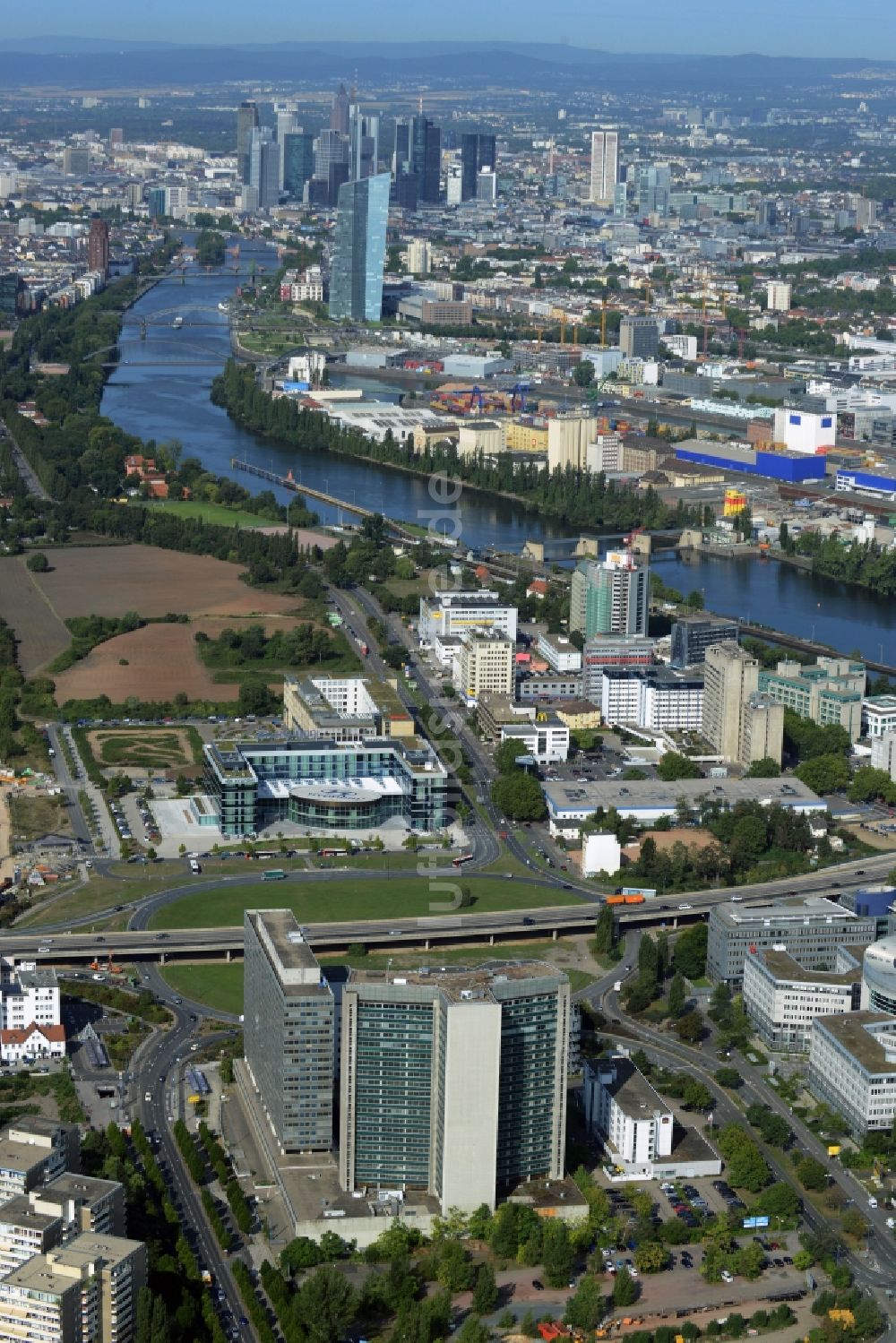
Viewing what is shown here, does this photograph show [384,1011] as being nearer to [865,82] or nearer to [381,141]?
[381,141]

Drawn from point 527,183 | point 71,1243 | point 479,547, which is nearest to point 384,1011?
point 71,1243

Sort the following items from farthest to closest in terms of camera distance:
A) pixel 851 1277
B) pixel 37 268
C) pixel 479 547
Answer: pixel 37 268 < pixel 479 547 < pixel 851 1277

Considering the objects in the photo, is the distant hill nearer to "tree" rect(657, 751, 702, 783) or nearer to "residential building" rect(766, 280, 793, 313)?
"residential building" rect(766, 280, 793, 313)

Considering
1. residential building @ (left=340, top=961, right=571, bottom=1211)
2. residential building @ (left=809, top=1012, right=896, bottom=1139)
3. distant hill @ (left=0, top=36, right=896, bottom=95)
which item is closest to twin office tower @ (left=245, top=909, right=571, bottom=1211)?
residential building @ (left=340, top=961, right=571, bottom=1211)

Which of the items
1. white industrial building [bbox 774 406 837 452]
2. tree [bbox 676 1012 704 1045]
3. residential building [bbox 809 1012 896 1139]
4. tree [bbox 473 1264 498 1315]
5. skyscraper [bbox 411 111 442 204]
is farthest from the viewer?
skyscraper [bbox 411 111 442 204]

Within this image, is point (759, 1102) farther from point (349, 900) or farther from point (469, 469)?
point (469, 469)
